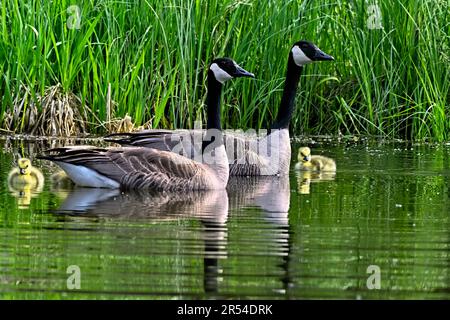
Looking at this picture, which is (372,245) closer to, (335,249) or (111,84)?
(335,249)

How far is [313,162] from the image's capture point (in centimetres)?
1301

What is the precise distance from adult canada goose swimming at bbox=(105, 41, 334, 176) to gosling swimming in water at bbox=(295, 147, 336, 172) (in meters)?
0.19

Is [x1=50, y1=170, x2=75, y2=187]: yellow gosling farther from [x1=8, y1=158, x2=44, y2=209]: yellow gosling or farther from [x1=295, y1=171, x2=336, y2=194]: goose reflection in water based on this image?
[x1=295, y1=171, x2=336, y2=194]: goose reflection in water

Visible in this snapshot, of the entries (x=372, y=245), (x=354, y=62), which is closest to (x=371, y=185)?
(x=372, y=245)

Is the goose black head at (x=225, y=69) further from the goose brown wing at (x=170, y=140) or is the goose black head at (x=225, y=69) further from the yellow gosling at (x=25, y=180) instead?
the yellow gosling at (x=25, y=180)

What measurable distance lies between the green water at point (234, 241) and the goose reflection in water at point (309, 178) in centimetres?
6

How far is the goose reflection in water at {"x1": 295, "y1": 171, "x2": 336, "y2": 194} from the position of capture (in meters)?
11.8

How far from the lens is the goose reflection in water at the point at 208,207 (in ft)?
24.5

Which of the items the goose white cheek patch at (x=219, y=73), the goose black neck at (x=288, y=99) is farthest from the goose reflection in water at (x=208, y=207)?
the goose black neck at (x=288, y=99)

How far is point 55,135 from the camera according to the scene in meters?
15.9

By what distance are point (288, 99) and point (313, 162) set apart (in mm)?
1144

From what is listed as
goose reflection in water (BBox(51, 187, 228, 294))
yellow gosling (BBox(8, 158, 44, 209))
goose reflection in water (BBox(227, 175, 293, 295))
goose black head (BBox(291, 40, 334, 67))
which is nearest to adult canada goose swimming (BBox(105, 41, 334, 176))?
goose black head (BBox(291, 40, 334, 67))

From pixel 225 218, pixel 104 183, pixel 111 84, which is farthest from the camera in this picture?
pixel 111 84
